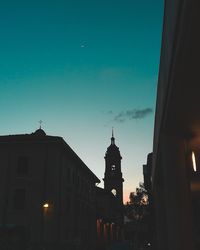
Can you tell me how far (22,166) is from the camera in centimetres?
2853

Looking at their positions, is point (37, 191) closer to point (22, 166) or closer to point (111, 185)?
point (22, 166)

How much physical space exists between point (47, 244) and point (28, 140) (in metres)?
9.25

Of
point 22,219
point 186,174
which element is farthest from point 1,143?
point 186,174

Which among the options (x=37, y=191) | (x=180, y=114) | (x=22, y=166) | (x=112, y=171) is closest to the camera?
(x=180, y=114)

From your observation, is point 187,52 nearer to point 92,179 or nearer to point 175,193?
point 175,193

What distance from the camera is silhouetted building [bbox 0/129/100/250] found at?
84.6ft

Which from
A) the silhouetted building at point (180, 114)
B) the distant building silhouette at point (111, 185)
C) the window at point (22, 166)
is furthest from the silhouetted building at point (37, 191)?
the distant building silhouette at point (111, 185)

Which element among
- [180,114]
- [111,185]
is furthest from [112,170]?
[180,114]

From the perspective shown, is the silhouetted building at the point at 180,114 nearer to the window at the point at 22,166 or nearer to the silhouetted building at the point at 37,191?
the silhouetted building at the point at 37,191

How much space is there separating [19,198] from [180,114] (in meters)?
23.7

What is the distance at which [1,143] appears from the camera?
2930cm

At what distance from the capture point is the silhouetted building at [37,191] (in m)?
25.8

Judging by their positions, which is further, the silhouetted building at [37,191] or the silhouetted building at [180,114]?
the silhouetted building at [37,191]

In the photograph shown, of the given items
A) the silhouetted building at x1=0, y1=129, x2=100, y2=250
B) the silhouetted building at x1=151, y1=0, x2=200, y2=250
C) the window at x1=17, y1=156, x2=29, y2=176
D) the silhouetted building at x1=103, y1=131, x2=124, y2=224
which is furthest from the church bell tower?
the silhouetted building at x1=151, y1=0, x2=200, y2=250
